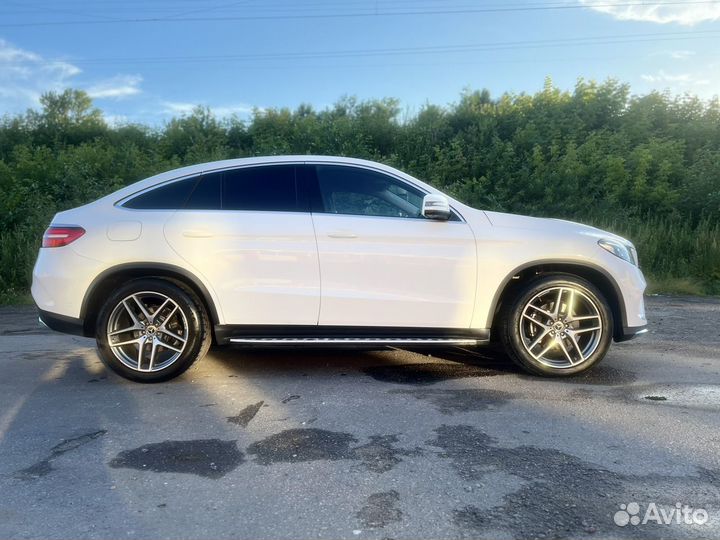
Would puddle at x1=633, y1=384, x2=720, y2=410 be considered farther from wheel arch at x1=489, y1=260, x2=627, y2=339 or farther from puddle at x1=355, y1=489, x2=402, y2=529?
puddle at x1=355, y1=489, x2=402, y2=529

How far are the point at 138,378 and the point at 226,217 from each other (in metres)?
1.47

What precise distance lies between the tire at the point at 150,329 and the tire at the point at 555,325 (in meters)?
2.53

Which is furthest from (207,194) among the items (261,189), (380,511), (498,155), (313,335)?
(498,155)

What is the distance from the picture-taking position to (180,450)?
12.1 ft

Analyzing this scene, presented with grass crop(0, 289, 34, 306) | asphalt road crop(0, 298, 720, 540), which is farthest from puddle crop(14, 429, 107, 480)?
grass crop(0, 289, 34, 306)

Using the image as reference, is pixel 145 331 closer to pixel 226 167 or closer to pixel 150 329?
pixel 150 329

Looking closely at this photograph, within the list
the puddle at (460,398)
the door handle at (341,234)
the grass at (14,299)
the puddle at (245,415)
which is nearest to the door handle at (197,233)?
the door handle at (341,234)

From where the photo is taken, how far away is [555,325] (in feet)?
17.0

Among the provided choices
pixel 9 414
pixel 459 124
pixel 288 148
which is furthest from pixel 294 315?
pixel 459 124

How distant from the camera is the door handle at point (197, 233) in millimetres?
5031

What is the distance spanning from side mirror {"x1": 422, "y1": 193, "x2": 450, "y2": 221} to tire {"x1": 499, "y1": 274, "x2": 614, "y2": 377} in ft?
3.01

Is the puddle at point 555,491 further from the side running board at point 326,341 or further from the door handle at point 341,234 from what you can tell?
the door handle at point 341,234

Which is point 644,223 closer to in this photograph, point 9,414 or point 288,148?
point 288,148

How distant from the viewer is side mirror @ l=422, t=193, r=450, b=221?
5.00 m
